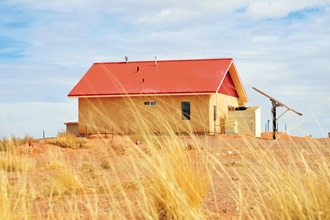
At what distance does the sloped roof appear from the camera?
83.5 ft

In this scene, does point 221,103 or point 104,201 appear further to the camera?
point 221,103

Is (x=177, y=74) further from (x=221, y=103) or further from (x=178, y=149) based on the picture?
(x=178, y=149)

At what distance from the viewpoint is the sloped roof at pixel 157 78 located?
2545 cm

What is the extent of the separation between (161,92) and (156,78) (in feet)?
6.30

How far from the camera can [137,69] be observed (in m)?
28.1

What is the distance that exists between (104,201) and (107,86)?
21.0 m

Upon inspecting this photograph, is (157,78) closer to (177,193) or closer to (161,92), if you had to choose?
(161,92)

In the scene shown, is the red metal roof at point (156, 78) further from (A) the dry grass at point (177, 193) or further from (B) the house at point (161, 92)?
(A) the dry grass at point (177, 193)

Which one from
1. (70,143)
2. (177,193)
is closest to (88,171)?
(177,193)

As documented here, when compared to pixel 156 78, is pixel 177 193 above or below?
below

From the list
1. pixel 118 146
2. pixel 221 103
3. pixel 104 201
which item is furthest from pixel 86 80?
pixel 104 201

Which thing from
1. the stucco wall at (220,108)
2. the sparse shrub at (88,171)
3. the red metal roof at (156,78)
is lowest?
the sparse shrub at (88,171)

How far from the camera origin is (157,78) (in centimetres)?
2683

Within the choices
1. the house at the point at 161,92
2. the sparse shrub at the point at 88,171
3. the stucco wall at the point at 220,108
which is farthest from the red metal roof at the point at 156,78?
the sparse shrub at the point at 88,171
